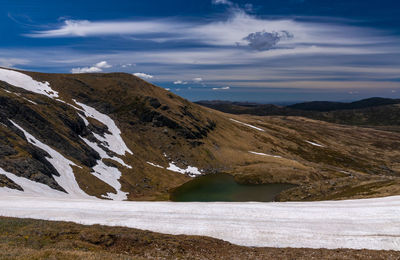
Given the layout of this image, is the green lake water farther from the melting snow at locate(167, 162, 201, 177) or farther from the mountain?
the mountain

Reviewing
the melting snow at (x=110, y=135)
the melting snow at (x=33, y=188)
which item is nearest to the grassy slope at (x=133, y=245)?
the melting snow at (x=33, y=188)

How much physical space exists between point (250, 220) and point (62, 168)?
55.3 meters

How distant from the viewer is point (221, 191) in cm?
9031

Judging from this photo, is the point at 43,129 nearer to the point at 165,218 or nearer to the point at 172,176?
the point at 172,176

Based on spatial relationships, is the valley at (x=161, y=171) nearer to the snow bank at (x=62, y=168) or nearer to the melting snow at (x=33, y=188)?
the melting snow at (x=33, y=188)

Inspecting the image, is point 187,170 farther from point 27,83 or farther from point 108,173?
point 27,83

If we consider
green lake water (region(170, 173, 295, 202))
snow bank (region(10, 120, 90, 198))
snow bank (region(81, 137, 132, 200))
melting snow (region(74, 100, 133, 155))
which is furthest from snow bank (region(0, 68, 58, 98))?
green lake water (region(170, 173, 295, 202))

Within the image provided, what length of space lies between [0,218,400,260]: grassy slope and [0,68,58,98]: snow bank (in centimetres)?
10712

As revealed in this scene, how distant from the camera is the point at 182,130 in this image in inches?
5477

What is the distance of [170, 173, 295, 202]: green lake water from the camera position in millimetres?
82062

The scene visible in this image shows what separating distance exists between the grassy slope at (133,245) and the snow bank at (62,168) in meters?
36.7

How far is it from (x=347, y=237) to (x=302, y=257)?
34.7 feet

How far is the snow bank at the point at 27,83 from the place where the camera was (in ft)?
365

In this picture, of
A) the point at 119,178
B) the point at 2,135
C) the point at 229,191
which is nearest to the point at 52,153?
the point at 2,135
